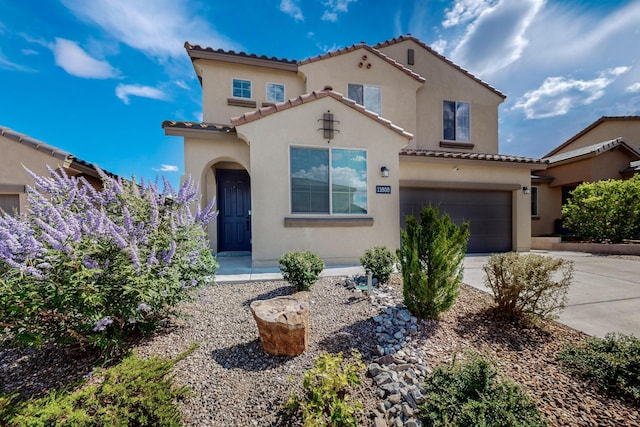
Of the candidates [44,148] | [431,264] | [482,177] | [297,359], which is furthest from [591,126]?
[44,148]

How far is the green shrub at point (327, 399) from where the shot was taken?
2.10 m

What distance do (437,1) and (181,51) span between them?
911cm

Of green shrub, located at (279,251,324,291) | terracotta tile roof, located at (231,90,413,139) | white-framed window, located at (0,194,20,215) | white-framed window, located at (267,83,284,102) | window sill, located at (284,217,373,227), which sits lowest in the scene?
green shrub, located at (279,251,324,291)

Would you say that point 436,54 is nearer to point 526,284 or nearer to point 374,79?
point 374,79

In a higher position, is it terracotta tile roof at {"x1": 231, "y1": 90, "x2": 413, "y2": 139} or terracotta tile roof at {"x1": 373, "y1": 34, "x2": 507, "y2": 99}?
terracotta tile roof at {"x1": 373, "y1": 34, "x2": 507, "y2": 99}

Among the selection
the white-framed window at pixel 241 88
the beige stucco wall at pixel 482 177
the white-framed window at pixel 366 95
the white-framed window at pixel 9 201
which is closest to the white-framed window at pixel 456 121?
the beige stucco wall at pixel 482 177

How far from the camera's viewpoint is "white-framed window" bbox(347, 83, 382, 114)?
939 cm

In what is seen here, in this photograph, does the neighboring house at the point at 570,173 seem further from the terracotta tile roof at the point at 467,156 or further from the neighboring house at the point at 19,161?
the neighboring house at the point at 19,161

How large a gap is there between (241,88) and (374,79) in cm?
520

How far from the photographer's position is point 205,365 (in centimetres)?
280

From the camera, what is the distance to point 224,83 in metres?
8.69

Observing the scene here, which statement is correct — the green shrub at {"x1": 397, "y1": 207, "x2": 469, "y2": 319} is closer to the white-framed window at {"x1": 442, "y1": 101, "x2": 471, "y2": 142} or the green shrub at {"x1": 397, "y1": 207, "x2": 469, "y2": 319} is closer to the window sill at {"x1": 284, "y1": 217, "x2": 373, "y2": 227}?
the window sill at {"x1": 284, "y1": 217, "x2": 373, "y2": 227}

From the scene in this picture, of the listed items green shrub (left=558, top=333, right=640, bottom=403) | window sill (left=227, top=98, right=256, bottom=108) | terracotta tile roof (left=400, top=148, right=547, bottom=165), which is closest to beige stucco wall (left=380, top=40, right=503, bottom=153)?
terracotta tile roof (left=400, top=148, right=547, bottom=165)

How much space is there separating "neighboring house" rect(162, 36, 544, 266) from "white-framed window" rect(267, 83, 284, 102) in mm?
38
